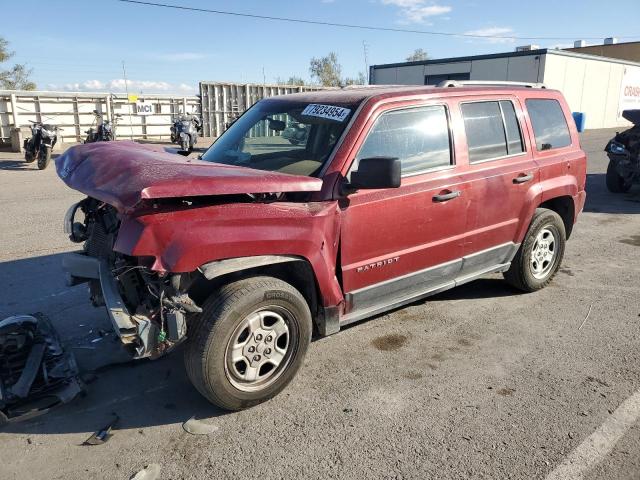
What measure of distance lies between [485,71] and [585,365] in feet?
97.2

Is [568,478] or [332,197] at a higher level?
[332,197]

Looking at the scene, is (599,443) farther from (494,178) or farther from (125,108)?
(125,108)

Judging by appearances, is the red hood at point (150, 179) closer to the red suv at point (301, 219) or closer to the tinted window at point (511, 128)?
the red suv at point (301, 219)

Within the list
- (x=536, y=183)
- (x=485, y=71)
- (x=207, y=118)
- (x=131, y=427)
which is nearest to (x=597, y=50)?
(x=485, y=71)

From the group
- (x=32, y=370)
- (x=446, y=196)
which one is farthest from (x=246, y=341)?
(x=446, y=196)

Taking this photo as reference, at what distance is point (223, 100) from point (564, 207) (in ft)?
64.1

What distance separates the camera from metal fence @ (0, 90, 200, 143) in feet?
62.4

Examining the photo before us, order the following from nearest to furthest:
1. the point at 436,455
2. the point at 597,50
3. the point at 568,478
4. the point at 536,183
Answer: the point at 568,478 → the point at 436,455 → the point at 536,183 → the point at 597,50

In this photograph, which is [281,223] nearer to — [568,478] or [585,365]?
[568,478]

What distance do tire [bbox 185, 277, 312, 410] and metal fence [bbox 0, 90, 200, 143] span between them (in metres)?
19.0

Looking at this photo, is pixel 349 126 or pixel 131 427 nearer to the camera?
pixel 131 427

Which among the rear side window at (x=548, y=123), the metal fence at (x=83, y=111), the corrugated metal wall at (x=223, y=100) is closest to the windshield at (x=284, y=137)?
the rear side window at (x=548, y=123)

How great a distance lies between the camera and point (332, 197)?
3.47m

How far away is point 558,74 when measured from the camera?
1195 inches
